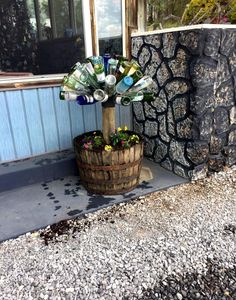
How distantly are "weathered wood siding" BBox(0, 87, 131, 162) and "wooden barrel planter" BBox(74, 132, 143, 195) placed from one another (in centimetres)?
40

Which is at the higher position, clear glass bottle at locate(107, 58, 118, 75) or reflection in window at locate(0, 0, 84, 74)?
reflection in window at locate(0, 0, 84, 74)

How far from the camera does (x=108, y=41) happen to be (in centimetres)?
261

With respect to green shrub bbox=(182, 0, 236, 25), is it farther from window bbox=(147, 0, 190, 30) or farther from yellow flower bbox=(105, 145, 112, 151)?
yellow flower bbox=(105, 145, 112, 151)

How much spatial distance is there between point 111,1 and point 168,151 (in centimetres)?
148

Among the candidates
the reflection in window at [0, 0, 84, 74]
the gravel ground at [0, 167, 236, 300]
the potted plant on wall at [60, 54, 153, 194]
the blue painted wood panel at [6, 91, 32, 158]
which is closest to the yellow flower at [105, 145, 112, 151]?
the potted plant on wall at [60, 54, 153, 194]

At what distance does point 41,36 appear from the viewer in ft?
8.30

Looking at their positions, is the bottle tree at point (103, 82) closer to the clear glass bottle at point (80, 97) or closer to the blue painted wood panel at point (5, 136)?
the clear glass bottle at point (80, 97)

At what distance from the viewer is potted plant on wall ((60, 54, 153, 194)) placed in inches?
79.0

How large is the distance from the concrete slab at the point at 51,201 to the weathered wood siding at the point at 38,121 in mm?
343

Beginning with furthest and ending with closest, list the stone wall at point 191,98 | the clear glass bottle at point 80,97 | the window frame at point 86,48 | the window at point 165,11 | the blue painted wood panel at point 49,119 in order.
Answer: the window at point 165,11 < the blue painted wood panel at point 49,119 < the window frame at point 86,48 < the stone wall at point 191,98 < the clear glass bottle at point 80,97

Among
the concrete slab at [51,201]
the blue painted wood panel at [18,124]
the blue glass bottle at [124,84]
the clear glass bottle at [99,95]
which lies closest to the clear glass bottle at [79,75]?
the clear glass bottle at [99,95]

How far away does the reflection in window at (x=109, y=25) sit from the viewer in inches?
98.7

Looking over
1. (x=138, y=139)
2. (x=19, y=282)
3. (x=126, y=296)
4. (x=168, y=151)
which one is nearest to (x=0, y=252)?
(x=19, y=282)

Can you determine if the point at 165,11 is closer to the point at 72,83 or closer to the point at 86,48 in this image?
the point at 86,48
